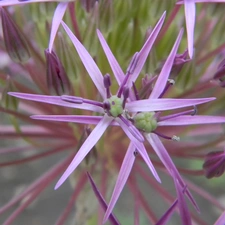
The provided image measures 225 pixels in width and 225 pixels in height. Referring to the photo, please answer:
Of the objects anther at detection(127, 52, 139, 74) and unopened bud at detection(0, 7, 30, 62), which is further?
unopened bud at detection(0, 7, 30, 62)

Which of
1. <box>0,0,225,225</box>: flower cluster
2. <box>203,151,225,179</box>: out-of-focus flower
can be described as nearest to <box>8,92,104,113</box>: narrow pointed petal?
<box>0,0,225,225</box>: flower cluster

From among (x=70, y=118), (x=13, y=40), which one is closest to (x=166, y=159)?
(x=70, y=118)

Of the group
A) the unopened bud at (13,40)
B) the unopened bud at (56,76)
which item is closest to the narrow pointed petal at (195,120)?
the unopened bud at (56,76)

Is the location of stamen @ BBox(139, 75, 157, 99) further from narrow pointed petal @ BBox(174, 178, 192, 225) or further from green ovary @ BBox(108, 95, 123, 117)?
narrow pointed petal @ BBox(174, 178, 192, 225)

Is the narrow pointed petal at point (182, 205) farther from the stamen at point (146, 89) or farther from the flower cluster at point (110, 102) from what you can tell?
the stamen at point (146, 89)

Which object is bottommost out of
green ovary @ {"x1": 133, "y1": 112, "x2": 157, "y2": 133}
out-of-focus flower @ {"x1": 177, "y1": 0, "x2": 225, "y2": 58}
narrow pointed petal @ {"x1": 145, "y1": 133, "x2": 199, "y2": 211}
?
narrow pointed petal @ {"x1": 145, "y1": 133, "x2": 199, "y2": 211}

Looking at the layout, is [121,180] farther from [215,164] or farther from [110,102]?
[215,164]

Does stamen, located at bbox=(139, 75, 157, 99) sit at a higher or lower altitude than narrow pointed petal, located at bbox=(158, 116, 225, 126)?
higher
